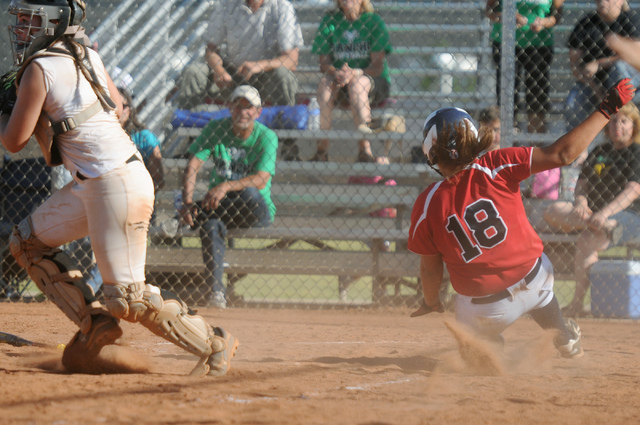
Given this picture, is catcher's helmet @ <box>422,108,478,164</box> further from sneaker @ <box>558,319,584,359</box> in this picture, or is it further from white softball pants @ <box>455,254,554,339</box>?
sneaker @ <box>558,319,584,359</box>

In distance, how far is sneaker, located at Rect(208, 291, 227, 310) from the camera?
20.2 feet

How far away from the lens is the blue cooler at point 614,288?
5922 mm

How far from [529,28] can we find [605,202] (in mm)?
2009

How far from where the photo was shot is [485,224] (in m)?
3.42

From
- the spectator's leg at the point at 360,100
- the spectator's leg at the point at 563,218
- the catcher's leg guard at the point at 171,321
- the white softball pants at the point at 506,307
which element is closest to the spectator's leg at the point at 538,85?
the spectator's leg at the point at 563,218

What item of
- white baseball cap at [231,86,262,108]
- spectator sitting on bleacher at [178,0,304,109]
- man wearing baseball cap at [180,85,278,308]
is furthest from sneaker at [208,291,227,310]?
spectator sitting on bleacher at [178,0,304,109]

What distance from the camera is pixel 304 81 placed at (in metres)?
8.87

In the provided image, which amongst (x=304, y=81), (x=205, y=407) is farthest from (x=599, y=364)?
(x=304, y=81)

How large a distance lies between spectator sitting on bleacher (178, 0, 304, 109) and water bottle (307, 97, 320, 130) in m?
0.40

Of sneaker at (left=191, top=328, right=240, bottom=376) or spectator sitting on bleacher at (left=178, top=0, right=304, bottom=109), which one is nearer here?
sneaker at (left=191, top=328, right=240, bottom=376)

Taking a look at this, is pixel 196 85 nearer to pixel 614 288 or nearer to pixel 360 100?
pixel 360 100

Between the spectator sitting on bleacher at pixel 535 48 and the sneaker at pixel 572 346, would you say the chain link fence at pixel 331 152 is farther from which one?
the sneaker at pixel 572 346

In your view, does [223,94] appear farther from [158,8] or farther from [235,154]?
[158,8]

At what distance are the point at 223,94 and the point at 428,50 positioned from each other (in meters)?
2.47
